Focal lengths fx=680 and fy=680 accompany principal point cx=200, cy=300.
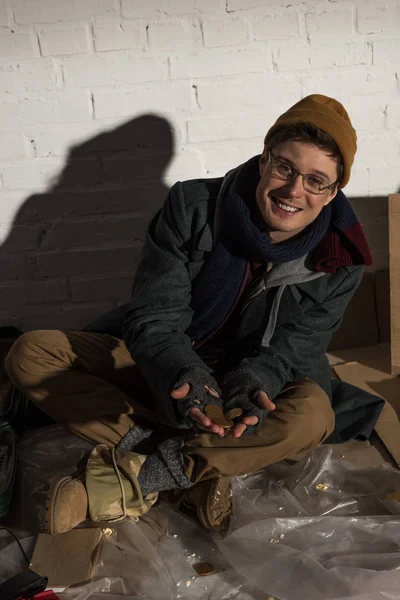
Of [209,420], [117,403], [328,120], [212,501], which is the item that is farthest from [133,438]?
[328,120]

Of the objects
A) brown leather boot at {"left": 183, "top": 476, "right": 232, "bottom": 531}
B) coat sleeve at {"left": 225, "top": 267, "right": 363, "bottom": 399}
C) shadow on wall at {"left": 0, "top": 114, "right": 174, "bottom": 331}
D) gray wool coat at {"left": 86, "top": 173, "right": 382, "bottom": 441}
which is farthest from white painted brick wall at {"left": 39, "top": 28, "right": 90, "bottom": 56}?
brown leather boot at {"left": 183, "top": 476, "right": 232, "bottom": 531}

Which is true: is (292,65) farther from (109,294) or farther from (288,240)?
(109,294)

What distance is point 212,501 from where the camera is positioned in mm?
1595

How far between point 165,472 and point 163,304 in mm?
403

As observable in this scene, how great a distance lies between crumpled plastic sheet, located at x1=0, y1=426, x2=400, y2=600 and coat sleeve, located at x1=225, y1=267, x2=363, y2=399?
0.27 metres

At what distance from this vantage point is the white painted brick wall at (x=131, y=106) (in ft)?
6.58

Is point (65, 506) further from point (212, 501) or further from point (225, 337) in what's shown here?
point (225, 337)

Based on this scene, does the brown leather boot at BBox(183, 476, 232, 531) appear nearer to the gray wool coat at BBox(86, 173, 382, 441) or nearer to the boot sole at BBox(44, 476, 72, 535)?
the gray wool coat at BBox(86, 173, 382, 441)

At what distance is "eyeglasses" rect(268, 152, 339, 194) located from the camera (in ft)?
5.02

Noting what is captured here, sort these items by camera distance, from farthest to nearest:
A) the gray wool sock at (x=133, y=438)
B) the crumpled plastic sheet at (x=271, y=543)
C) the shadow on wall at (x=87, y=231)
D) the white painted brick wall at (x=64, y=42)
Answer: the shadow on wall at (x=87, y=231) → the white painted brick wall at (x=64, y=42) → the gray wool sock at (x=133, y=438) → the crumpled plastic sheet at (x=271, y=543)

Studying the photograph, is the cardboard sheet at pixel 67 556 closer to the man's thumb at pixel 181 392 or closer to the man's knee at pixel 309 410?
the man's thumb at pixel 181 392

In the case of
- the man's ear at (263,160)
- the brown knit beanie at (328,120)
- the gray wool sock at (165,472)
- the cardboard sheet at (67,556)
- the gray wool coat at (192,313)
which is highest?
the brown knit beanie at (328,120)

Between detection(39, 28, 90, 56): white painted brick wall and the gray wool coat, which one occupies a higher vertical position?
detection(39, 28, 90, 56): white painted brick wall

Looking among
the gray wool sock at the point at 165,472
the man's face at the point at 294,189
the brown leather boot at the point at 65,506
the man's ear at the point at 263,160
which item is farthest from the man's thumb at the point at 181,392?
the man's ear at the point at 263,160
